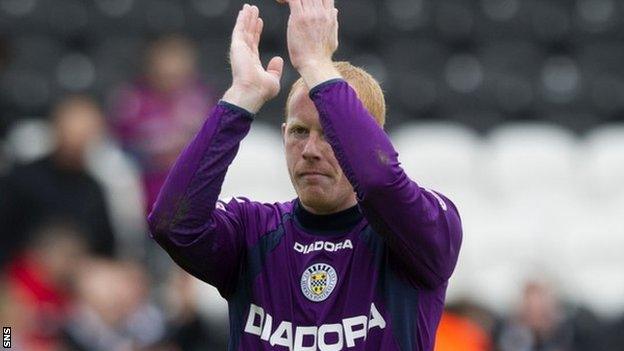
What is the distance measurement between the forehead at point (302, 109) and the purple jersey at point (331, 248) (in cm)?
12

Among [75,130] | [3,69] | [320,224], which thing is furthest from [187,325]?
[320,224]

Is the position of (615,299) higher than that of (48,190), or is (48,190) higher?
(48,190)

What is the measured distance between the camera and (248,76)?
3771mm

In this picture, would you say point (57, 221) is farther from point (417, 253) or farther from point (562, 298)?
point (417, 253)

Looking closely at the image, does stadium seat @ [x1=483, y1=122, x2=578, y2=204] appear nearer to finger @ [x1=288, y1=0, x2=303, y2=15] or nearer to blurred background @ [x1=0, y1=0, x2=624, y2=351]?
blurred background @ [x1=0, y1=0, x2=624, y2=351]

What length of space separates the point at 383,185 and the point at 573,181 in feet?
22.0

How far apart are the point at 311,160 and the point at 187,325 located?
4.32 metres

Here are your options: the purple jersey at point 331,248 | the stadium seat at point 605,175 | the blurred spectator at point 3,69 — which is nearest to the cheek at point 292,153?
the purple jersey at point 331,248

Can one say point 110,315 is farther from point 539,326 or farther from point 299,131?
point 299,131

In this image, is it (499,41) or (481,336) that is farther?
(499,41)

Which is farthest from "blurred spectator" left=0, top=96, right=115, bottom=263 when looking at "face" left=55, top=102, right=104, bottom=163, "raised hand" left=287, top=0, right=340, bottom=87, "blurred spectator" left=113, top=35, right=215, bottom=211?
"raised hand" left=287, top=0, right=340, bottom=87

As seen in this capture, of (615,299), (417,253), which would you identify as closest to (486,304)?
(615,299)

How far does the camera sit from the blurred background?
8.11m

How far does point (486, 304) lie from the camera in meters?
8.90
